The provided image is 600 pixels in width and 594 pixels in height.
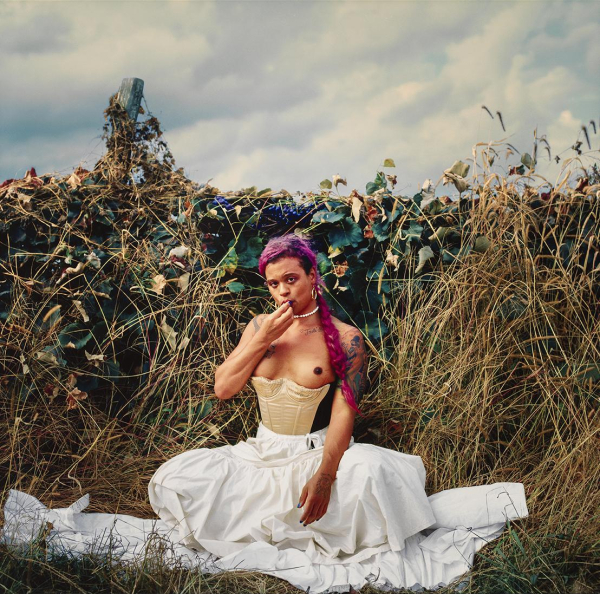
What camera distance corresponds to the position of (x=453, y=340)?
4.15m

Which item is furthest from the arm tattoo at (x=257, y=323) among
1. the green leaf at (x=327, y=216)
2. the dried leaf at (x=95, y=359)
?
the dried leaf at (x=95, y=359)

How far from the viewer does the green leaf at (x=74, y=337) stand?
444 cm

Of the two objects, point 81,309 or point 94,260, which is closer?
point 81,309

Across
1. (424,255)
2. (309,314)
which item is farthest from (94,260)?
(424,255)

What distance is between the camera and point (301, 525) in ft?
10.5

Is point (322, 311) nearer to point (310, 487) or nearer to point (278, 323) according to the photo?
point (278, 323)

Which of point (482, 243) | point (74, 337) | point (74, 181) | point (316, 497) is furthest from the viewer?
point (74, 181)

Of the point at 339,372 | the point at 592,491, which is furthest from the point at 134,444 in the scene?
the point at 592,491

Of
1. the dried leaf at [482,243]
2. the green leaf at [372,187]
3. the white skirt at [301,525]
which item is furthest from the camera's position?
the green leaf at [372,187]

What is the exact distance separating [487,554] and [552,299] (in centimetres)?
200

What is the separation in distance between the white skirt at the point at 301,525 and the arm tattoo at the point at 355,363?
316 mm

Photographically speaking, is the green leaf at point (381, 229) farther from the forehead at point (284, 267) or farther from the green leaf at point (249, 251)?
the forehead at point (284, 267)

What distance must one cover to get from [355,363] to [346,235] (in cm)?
136

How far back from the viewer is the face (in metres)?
3.34
